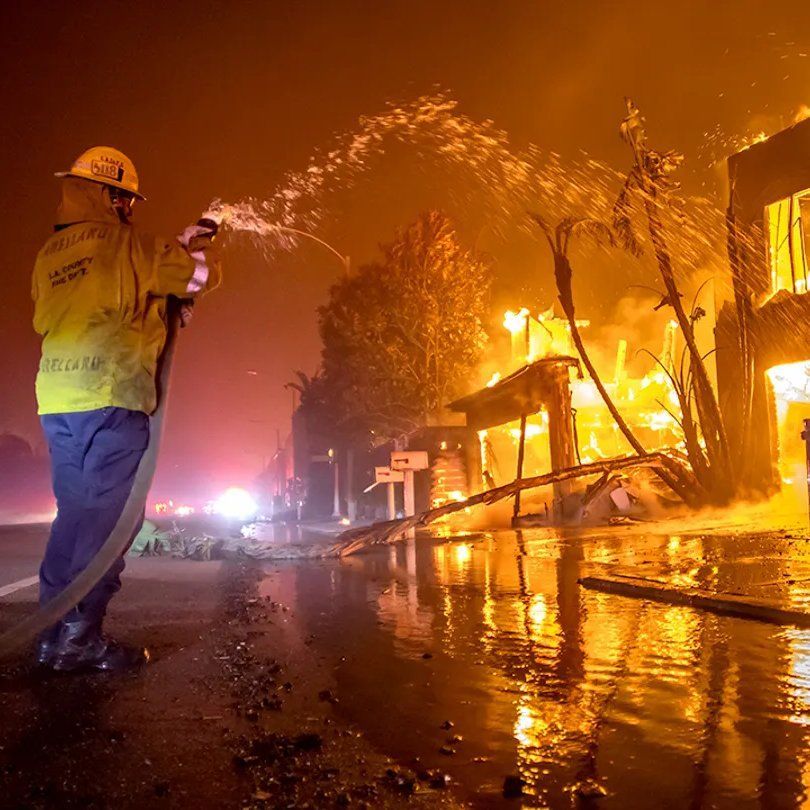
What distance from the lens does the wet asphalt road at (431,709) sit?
213cm

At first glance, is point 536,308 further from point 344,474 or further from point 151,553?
point 151,553

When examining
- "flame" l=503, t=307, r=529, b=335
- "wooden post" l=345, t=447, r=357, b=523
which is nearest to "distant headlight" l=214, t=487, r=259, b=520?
"wooden post" l=345, t=447, r=357, b=523

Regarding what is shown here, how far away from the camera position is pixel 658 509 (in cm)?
1569

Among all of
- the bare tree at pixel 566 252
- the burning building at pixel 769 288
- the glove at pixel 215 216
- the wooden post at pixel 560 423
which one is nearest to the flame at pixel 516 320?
the wooden post at pixel 560 423

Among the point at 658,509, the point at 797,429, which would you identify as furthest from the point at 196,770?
the point at 797,429

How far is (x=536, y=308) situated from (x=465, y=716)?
2885 centimetres

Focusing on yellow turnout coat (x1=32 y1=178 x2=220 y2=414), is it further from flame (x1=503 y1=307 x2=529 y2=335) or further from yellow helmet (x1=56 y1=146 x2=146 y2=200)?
flame (x1=503 y1=307 x2=529 y2=335)

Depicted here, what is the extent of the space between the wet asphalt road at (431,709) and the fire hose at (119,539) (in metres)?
0.19

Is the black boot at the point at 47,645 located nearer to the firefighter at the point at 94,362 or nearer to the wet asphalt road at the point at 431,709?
the firefighter at the point at 94,362

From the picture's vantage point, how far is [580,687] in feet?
10.5

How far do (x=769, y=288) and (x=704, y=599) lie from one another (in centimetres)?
1221

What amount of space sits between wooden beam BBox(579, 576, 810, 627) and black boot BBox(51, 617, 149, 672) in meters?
3.41

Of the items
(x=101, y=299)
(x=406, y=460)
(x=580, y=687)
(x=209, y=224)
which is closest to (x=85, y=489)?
(x=101, y=299)

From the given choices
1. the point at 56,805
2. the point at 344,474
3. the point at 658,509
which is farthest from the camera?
the point at 344,474
